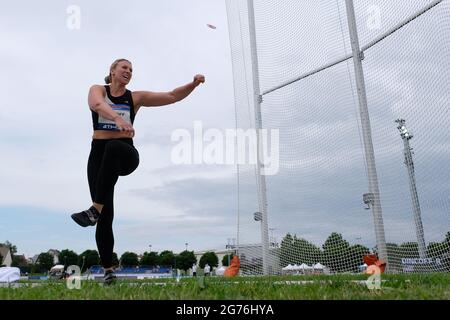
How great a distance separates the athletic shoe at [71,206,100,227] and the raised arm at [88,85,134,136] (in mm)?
629


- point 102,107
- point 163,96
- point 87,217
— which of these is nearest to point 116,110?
point 102,107

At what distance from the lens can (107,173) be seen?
3268 mm

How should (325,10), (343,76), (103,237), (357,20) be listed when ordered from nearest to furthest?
1. (103,237)
2. (357,20)
3. (343,76)
4. (325,10)

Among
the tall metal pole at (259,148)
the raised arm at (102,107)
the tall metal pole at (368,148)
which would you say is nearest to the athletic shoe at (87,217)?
the raised arm at (102,107)

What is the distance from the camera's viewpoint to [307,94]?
10.2 meters

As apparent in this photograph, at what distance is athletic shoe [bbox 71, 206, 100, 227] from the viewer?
3.12 meters

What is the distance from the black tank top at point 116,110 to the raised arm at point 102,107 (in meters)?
0.08

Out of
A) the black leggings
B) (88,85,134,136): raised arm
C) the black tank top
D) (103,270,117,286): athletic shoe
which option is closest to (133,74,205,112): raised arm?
the black tank top

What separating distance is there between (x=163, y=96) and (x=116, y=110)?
55cm

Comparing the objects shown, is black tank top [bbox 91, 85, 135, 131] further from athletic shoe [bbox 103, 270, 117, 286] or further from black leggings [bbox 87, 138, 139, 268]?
athletic shoe [bbox 103, 270, 117, 286]

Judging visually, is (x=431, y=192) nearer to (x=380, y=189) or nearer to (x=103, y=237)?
(x=380, y=189)

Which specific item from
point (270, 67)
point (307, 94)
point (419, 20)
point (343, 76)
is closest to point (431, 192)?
point (419, 20)

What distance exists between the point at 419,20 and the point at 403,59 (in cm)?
67

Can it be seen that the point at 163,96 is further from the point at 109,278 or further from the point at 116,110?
the point at 109,278
